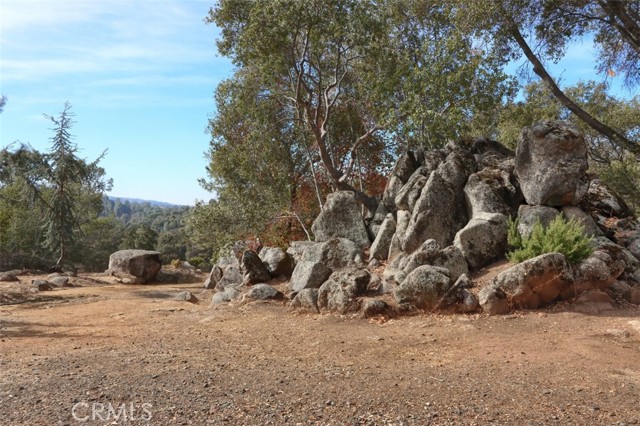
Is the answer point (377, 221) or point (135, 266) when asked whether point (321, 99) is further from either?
point (135, 266)

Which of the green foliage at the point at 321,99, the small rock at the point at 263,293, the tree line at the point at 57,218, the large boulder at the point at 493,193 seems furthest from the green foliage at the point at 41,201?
the large boulder at the point at 493,193

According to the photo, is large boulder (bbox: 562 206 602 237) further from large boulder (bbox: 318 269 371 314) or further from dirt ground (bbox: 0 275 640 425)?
large boulder (bbox: 318 269 371 314)

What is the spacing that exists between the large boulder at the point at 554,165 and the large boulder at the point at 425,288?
3862mm

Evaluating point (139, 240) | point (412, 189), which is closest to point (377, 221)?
point (412, 189)

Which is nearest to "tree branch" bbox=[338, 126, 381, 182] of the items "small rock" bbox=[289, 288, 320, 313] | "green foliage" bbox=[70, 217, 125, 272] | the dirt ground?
"small rock" bbox=[289, 288, 320, 313]

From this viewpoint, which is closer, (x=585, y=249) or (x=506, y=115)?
(x=585, y=249)

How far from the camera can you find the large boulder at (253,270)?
610 inches

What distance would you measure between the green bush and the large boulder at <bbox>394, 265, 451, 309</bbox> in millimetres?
1778

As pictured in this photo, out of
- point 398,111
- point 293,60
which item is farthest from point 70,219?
point 398,111

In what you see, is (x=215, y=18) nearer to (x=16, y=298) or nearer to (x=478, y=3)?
(x=478, y=3)

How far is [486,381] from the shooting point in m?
5.81

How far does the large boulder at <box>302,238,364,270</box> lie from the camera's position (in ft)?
46.3

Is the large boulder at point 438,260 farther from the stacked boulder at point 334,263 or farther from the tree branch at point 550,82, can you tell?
the tree branch at point 550,82

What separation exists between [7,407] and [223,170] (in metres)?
16.8
